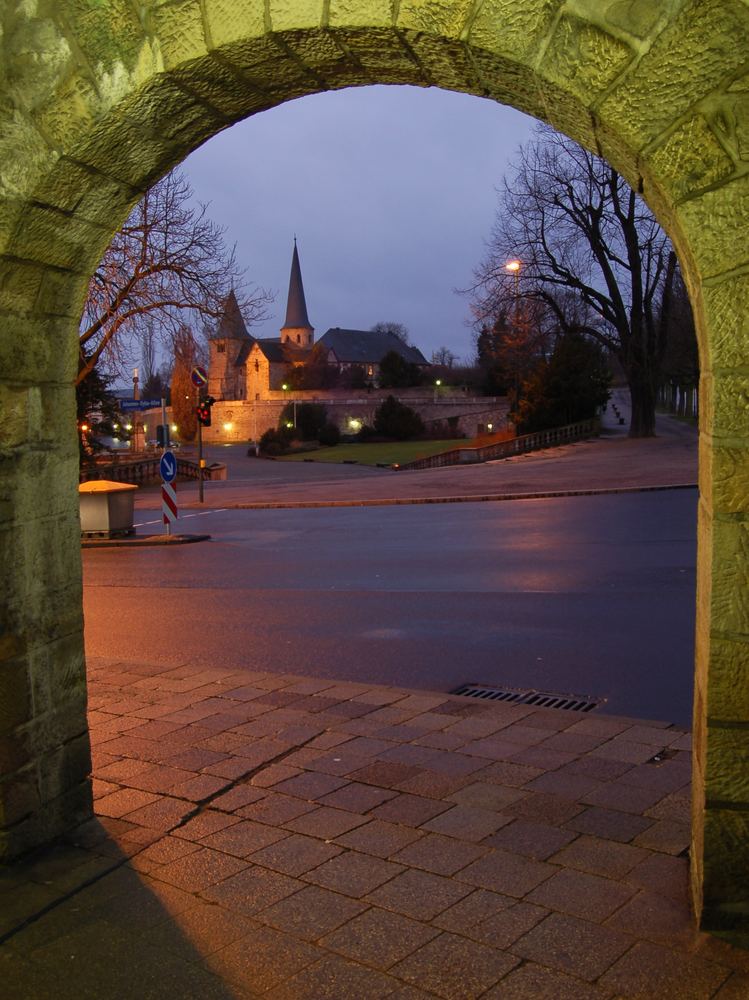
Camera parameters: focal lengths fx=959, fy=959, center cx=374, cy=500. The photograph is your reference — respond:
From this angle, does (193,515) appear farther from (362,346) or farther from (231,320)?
(362,346)

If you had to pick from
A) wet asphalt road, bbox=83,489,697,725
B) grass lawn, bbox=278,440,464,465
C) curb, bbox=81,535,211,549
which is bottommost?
grass lawn, bbox=278,440,464,465

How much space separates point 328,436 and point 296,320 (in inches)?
1892

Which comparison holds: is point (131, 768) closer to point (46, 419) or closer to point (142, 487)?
point (46, 419)

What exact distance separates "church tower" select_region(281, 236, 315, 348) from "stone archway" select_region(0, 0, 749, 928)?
415 feet

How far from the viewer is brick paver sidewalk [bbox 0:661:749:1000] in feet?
10.0

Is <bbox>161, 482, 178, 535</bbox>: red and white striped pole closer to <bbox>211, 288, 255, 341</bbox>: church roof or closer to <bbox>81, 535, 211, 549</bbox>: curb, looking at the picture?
<bbox>81, 535, 211, 549</bbox>: curb

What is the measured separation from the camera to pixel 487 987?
2947mm

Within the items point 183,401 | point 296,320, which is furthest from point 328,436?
point 296,320

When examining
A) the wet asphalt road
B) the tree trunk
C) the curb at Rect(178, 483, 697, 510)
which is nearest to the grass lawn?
the tree trunk

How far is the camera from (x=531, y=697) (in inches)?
249

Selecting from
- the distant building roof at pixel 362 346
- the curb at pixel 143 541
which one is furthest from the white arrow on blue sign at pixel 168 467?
the distant building roof at pixel 362 346

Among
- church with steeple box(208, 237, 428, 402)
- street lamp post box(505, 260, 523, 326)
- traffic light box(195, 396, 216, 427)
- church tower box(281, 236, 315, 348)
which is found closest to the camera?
traffic light box(195, 396, 216, 427)

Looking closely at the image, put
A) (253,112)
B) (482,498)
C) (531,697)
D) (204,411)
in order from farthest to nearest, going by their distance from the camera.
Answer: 1. (204,411)
2. (482,498)
3. (531,697)
4. (253,112)

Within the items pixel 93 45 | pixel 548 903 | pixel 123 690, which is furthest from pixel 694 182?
pixel 123 690
